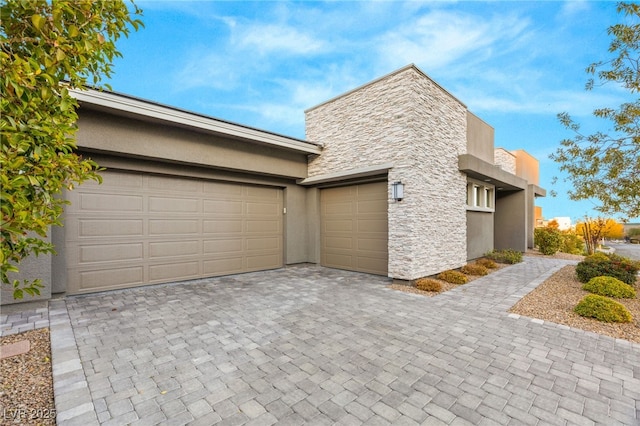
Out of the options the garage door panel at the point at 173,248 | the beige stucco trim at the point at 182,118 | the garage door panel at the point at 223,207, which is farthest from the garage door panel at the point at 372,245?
the garage door panel at the point at 173,248

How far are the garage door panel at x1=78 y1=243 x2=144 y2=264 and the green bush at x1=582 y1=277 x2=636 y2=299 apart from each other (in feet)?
33.4

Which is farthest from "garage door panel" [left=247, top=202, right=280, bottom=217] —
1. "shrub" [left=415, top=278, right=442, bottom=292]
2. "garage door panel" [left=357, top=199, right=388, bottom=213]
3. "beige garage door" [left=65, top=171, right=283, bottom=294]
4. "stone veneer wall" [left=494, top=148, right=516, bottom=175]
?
"stone veneer wall" [left=494, top=148, right=516, bottom=175]

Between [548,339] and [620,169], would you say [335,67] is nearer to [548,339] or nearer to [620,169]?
[620,169]

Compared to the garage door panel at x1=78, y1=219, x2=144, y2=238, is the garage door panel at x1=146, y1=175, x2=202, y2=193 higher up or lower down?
Answer: higher up

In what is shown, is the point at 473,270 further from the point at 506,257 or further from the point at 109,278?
the point at 109,278

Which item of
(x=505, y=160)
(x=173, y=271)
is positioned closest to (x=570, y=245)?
(x=505, y=160)

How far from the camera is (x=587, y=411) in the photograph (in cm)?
235

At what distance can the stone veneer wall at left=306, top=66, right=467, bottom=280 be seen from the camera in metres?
6.84

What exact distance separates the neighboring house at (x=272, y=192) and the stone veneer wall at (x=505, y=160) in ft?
17.7

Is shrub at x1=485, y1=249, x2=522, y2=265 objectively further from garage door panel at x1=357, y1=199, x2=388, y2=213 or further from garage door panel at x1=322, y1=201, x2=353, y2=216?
garage door panel at x1=322, y1=201, x2=353, y2=216

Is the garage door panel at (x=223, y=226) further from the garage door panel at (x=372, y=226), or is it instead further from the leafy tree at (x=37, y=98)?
the leafy tree at (x=37, y=98)

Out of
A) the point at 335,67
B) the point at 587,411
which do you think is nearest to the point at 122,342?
the point at 587,411

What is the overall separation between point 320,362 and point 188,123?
226 inches

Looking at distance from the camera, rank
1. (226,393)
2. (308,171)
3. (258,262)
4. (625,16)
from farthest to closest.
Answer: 1. (308,171)
2. (258,262)
3. (625,16)
4. (226,393)
